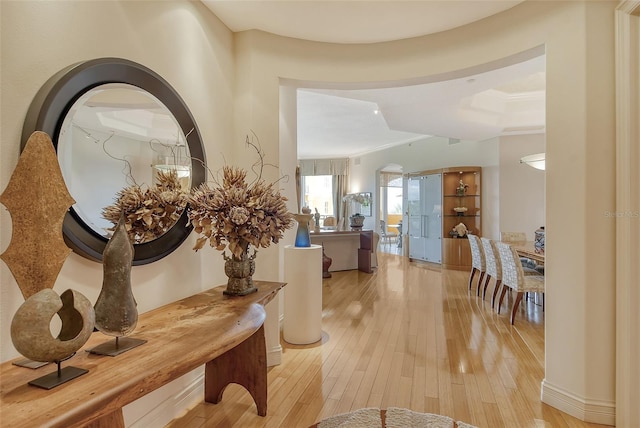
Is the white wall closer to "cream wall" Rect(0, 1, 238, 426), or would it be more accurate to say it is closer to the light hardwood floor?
the light hardwood floor

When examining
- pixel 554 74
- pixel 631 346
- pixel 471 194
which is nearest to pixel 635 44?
pixel 554 74

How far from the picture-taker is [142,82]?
171cm

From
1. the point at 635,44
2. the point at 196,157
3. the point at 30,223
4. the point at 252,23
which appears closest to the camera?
the point at 30,223

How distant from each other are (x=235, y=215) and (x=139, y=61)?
99 centimetres

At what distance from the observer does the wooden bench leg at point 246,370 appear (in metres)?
2.08

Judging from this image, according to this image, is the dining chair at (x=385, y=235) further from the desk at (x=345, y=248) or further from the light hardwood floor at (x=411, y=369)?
the light hardwood floor at (x=411, y=369)

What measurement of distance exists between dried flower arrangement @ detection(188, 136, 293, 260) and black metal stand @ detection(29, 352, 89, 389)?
0.84m

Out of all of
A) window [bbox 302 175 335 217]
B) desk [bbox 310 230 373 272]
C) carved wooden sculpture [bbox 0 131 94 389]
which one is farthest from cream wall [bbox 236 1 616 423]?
window [bbox 302 175 335 217]

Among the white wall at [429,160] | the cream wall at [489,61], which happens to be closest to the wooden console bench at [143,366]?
the cream wall at [489,61]

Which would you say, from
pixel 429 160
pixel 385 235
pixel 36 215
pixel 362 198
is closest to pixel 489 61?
pixel 36 215

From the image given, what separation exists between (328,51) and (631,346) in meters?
3.02

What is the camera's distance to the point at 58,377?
988 millimetres

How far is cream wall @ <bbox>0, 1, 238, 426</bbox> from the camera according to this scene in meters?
1.19

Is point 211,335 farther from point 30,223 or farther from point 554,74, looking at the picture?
point 554,74
